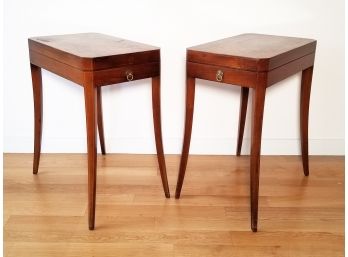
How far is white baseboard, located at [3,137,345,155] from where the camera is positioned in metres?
2.03

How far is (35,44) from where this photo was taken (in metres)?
1.56

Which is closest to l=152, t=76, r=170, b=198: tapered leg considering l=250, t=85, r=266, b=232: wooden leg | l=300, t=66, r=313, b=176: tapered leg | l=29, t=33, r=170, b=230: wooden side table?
l=29, t=33, r=170, b=230: wooden side table

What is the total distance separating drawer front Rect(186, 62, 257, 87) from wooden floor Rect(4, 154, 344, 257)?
19.9 inches

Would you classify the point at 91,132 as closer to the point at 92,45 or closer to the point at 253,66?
the point at 92,45

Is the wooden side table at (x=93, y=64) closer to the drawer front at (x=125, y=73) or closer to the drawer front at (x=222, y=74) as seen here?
the drawer front at (x=125, y=73)

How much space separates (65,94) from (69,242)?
84cm

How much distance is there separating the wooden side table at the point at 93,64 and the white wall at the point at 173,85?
0.90 ft

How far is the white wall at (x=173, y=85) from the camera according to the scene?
71.7 inches

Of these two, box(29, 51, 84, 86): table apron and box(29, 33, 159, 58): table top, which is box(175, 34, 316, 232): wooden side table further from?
box(29, 51, 84, 86): table apron

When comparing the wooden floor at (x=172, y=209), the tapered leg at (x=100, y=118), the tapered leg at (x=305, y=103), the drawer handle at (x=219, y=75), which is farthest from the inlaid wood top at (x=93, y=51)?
the tapered leg at (x=305, y=103)

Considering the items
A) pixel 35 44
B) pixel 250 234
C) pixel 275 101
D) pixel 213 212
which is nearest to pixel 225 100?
pixel 275 101

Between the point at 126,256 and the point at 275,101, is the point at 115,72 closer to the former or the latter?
the point at 126,256

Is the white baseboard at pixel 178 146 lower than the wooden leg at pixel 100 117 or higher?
lower

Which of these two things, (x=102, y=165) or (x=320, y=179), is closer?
(x=320, y=179)
